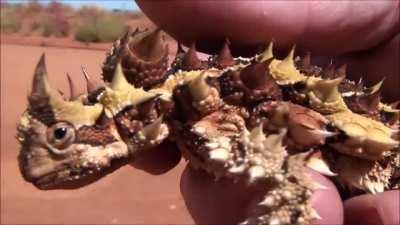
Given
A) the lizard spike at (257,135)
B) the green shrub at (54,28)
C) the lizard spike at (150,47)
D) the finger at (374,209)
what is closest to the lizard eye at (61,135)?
the lizard spike at (150,47)

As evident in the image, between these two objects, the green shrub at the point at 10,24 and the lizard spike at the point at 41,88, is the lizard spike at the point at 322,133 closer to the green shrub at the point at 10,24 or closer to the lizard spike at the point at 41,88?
the lizard spike at the point at 41,88

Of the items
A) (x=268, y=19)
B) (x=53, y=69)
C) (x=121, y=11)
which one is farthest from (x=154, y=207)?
(x=121, y=11)

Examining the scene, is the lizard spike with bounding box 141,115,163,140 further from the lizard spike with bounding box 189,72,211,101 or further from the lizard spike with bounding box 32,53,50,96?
the lizard spike with bounding box 32,53,50,96

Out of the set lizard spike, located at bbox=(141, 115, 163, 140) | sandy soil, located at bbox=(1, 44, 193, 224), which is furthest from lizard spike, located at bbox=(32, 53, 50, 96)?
sandy soil, located at bbox=(1, 44, 193, 224)

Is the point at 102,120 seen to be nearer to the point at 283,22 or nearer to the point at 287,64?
the point at 287,64

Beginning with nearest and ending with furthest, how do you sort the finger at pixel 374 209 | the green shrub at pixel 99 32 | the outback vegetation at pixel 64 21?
the finger at pixel 374 209 < the green shrub at pixel 99 32 < the outback vegetation at pixel 64 21
